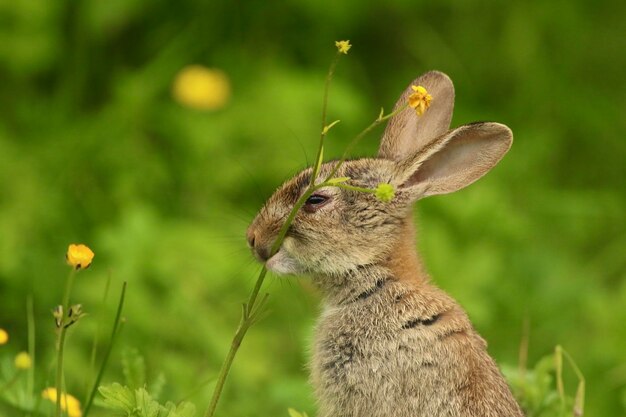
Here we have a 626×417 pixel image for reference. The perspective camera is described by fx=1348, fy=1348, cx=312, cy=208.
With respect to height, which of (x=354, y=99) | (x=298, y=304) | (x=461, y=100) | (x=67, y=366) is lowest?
(x=67, y=366)

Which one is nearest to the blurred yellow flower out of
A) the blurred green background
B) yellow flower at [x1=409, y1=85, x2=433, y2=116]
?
the blurred green background

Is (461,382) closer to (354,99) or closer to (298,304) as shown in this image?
(298,304)

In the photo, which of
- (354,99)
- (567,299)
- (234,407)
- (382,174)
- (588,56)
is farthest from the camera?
(588,56)

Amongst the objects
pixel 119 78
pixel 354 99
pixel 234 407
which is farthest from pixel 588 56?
pixel 234 407

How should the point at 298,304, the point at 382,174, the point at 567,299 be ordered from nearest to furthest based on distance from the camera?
the point at 382,174
the point at 298,304
the point at 567,299

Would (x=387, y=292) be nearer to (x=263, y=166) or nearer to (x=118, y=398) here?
(x=118, y=398)

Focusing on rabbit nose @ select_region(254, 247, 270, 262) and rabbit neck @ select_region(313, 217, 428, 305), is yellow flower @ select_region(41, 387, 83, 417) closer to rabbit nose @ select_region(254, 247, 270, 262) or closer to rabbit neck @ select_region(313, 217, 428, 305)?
rabbit nose @ select_region(254, 247, 270, 262)

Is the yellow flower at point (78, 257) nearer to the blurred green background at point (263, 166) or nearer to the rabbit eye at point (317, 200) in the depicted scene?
the rabbit eye at point (317, 200)
